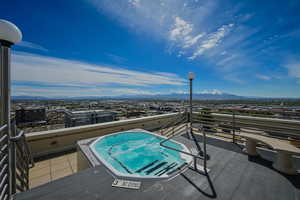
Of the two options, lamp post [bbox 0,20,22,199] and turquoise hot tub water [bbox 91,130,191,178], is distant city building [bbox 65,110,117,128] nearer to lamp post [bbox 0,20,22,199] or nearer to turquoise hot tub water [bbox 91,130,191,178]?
turquoise hot tub water [bbox 91,130,191,178]

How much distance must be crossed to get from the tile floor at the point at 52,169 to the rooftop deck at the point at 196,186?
972 mm

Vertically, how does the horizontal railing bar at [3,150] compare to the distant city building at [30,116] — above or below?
above

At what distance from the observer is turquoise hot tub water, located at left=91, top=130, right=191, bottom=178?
2.43 meters

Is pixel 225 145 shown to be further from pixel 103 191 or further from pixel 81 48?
pixel 81 48

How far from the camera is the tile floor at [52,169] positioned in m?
2.16

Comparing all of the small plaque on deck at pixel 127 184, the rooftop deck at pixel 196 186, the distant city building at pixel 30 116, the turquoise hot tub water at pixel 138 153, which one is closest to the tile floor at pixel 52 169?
the turquoise hot tub water at pixel 138 153

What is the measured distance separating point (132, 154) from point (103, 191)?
194 cm

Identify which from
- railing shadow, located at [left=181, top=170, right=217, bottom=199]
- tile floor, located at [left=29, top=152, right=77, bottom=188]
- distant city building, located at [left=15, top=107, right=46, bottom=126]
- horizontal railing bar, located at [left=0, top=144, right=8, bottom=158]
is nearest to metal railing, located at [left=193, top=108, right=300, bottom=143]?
railing shadow, located at [left=181, top=170, right=217, bottom=199]

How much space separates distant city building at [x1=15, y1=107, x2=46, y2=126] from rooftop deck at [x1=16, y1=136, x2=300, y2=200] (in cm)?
907

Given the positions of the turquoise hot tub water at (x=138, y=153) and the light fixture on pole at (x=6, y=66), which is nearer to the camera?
the light fixture on pole at (x=6, y=66)

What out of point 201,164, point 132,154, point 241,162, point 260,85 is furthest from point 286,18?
point 260,85

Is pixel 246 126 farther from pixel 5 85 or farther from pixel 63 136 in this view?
pixel 63 136

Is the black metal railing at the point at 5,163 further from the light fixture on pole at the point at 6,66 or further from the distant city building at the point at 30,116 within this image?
the distant city building at the point at 30,116

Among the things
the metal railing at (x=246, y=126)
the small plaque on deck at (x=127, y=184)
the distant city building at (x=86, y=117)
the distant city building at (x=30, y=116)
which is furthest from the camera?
the distant city building at (x=30, y=116)
